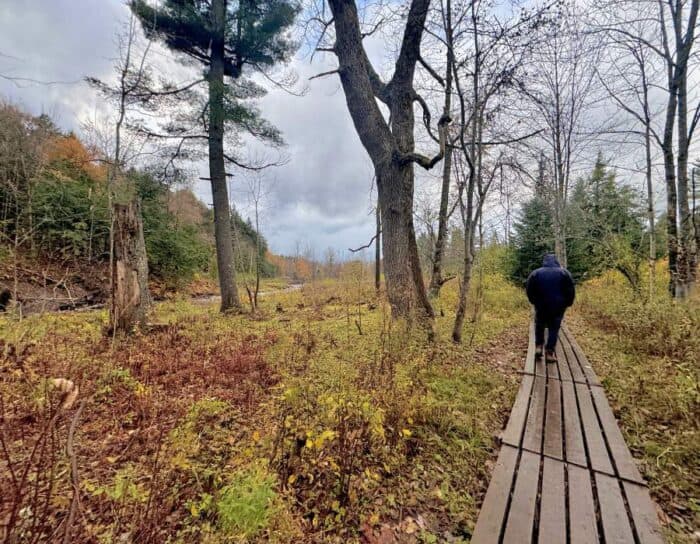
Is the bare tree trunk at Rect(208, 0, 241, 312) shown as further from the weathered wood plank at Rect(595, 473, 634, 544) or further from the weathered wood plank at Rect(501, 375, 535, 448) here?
the weathered wood plank at Rect(595, 473, 634, 544)

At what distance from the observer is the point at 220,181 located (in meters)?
8.29

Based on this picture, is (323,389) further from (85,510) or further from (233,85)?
(233,85)

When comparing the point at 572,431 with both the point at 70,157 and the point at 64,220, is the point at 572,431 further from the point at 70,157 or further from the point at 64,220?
the point at 70,157

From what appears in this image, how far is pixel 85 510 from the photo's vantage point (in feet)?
5.31

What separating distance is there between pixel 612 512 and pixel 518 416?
104cm

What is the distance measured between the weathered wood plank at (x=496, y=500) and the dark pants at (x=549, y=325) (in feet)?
9.17

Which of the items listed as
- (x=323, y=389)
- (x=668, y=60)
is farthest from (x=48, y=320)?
(x=668, y=60)

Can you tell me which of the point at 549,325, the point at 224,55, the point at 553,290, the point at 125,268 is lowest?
the point at 549,325

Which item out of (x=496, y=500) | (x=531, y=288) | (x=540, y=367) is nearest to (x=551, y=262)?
(x=531, y=288)

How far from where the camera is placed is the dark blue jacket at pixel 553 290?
4.23m

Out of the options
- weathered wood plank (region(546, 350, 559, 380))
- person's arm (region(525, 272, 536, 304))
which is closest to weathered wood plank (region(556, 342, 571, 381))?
weathered wood plank (region(546, 350, 559, 380))

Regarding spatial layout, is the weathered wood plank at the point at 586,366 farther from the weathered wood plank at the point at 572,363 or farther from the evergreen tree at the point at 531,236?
the evergreen tree at the point at 531,236

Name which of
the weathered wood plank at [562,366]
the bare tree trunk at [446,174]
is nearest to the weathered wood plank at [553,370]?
the weathered wood plank at [562,366]

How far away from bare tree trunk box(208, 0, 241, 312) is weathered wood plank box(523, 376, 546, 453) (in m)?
8.06
